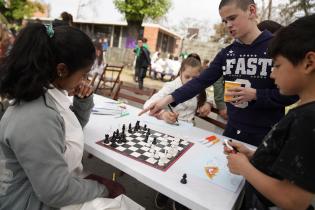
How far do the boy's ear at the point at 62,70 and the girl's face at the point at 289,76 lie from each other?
103 cm

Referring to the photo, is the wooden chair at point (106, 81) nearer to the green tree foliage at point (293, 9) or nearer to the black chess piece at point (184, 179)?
the black chess piece at point (184, 179)

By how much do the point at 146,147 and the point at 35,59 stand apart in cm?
91

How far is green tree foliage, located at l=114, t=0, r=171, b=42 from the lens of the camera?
1401cm

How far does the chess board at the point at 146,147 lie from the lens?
59.4 inches

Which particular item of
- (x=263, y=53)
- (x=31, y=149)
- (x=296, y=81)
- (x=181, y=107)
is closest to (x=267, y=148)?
(x=296, y=81)

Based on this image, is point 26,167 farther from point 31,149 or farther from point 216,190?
point 216,190

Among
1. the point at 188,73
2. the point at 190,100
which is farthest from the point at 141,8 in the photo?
the point at 190,100

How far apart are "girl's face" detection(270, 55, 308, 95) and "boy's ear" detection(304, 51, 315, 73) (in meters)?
0.02

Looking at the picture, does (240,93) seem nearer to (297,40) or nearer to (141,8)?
(297,40)

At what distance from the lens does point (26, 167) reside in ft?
3.53

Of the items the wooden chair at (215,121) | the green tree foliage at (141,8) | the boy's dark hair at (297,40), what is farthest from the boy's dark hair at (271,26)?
the green tree foliage at (141,8)

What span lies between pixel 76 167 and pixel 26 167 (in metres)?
0.40

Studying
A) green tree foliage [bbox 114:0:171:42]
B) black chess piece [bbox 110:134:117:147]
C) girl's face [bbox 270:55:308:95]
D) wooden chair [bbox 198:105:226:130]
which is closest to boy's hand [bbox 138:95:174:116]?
black chess piece [bbox 110:134:117:147]

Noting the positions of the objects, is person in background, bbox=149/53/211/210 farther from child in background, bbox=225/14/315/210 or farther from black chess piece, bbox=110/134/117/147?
child in background, bbox=225/14/315/210
